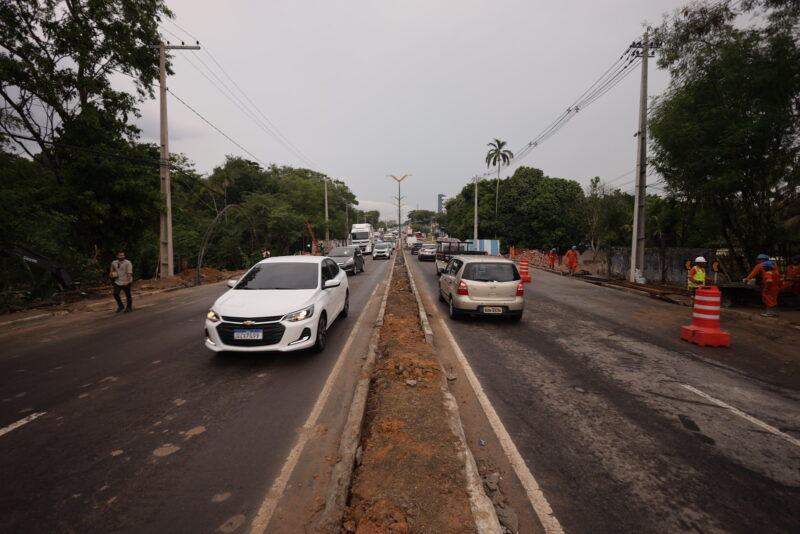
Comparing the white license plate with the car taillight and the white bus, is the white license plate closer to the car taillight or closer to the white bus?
the car taillight

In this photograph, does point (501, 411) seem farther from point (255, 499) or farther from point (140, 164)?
point (140, 164)

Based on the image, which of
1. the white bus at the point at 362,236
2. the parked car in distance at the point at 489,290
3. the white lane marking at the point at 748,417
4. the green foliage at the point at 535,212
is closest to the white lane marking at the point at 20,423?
the parked car in distance at the point at 489,290

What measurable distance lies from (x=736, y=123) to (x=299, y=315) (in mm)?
14553

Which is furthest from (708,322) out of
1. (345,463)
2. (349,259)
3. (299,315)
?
(349,259)

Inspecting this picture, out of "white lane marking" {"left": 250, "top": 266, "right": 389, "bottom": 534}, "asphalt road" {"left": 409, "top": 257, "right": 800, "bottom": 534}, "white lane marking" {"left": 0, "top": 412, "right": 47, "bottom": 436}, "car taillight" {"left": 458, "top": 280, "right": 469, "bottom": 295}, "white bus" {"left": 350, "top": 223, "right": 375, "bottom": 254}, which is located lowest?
"white lane marking" {"left": 0, "top": 412, "right": 47, "bottom": 436}

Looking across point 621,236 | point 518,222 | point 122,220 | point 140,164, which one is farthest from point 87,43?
point 518,222

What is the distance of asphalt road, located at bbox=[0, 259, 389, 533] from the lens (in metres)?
2.73

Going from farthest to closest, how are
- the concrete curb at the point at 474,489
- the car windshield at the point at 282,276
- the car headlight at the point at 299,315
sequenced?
the car windshield at the point at 282,276 → the car headlight at the point at 299,315 → the concrete curb at the point at 474,489

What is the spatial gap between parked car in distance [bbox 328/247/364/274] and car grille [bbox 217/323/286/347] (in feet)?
46.9

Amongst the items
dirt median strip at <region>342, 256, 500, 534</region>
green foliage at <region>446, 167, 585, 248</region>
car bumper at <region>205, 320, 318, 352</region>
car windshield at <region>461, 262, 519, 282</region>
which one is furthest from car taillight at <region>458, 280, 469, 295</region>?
green foliage at <region>446, 167, 585, 248</region>

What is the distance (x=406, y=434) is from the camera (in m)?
3.65

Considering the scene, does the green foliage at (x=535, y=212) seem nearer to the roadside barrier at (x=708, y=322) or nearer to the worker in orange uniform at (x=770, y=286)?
the worker in orange uniform at (x=770, y=286)

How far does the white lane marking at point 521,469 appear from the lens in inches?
103

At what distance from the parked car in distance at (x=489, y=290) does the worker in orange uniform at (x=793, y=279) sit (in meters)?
8.51
